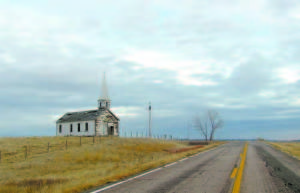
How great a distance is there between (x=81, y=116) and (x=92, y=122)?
17.4 ft

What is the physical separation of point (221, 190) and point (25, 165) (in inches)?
858

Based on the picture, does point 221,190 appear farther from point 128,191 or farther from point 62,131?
point 62,131

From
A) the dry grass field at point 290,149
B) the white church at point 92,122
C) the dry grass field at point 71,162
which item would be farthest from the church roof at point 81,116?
the dry grass field at point 290,149

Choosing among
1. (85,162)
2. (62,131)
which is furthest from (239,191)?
(62,131)

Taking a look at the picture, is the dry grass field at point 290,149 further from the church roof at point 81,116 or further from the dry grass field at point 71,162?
the church roof at point 81,116

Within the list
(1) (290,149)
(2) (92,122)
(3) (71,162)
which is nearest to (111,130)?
(2) (92,122)

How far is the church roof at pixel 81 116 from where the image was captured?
188 ft

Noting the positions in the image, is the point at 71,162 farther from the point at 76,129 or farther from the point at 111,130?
the point at 76,129

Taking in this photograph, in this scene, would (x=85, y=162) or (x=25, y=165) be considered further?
(x=85, y=162)

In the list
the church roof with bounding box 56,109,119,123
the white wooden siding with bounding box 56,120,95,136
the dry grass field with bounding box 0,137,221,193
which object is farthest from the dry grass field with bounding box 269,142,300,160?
the white wooden siding with bounding box 56,120,95,136

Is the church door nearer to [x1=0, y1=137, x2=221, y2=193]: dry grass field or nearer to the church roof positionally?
the church roof

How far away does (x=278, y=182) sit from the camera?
416 inches

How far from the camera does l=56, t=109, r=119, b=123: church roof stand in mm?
57406

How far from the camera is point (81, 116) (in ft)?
198
